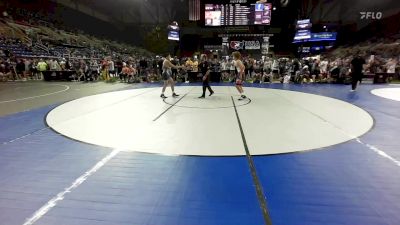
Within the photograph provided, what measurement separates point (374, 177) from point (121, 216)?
335 centimetres

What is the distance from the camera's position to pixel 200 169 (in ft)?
13.1

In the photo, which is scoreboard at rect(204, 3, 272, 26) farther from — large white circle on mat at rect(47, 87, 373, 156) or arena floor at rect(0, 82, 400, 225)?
arena floor at rect(0, 82, 400, 225)

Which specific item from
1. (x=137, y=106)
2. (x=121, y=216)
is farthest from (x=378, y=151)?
(x=137, y=106)

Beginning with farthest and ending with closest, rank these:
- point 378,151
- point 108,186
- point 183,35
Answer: point 183,35
point 378,151
point 108,186

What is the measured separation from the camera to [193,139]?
213 inches

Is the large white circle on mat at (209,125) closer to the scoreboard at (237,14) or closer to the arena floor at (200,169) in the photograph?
the arena floor at (200,169)

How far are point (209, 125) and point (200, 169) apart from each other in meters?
2.47

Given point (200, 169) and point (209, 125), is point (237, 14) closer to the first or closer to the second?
point (209, 125)

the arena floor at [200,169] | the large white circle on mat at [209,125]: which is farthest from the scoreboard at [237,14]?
the arena floor at [200,169]

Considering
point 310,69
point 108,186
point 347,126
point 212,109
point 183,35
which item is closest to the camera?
point 108,186

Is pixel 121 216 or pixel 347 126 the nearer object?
pixel 121 216

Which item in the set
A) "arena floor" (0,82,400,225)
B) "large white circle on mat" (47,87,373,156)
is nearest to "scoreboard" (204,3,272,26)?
"large white circle on mat" (47,87,373,156)

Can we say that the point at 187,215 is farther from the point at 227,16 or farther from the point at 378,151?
the point at 227,16

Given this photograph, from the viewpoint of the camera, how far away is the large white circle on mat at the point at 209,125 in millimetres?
5051
